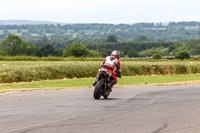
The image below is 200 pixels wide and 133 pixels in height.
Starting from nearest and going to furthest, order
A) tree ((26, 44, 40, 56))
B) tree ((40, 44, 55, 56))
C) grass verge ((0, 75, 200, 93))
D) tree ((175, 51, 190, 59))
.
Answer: grass verge ((0, 75, 200, 93))
tree ((26, 44, 40, 56))
tree ((40, 44, 55, 56))
tree ((175, 51, 190, 59))

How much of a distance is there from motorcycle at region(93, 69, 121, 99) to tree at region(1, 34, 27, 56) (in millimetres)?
125679

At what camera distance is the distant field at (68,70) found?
34.9 meters

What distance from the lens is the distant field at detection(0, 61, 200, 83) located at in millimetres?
34906

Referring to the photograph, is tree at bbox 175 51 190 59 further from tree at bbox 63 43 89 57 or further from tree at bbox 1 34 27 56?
tree at bbox 1 34 27 56

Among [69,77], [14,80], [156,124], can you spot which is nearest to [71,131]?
[156,124]

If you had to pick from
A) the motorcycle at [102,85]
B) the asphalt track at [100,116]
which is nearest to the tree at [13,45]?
the motorcycle at [102,85]

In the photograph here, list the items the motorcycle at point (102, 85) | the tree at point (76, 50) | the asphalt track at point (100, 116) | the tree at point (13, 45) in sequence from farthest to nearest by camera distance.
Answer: the tree at point (76, 50), the tree at point (13, 45), the motorcycle at point (102, 85), the asphalt track at point (100, 116)

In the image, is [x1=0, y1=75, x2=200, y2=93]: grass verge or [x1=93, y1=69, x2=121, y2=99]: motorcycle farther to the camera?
[x1=0, y1=75, x2=200, y2=93]: grass verge

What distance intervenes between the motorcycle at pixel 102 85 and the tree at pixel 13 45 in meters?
126

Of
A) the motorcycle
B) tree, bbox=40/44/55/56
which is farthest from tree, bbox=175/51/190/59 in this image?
the motorcycle

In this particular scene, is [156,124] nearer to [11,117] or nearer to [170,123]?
[170,123]

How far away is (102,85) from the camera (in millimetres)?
16484

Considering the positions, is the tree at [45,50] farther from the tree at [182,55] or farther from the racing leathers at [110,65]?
the racing leathers at [110,65]

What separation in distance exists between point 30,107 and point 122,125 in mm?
4217
